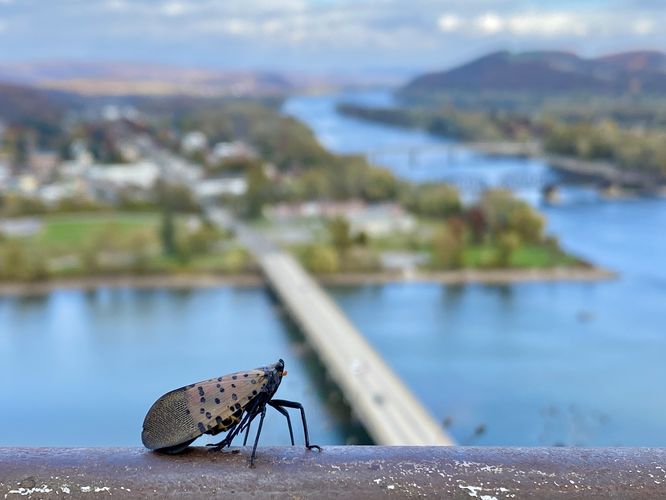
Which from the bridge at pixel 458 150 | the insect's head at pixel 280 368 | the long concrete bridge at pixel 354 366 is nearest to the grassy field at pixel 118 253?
the long concrete bridge at pixel 354 366

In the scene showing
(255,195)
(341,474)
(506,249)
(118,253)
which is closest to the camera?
(341,474)

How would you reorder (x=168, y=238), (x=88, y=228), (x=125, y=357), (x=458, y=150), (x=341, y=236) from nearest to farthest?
(x=125, y=357), (x=341, y=236), (x=168, y=238), (x=88, y=228), (x=458, y=150)

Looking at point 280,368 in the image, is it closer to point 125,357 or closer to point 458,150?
point 125,357

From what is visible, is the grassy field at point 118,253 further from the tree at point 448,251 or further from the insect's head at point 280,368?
the insect's head at point 280,368

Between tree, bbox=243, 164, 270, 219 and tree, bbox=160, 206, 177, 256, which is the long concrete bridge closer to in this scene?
tree, bbox=160, 206, 177, 256

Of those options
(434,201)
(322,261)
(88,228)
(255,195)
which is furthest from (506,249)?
(88,228)

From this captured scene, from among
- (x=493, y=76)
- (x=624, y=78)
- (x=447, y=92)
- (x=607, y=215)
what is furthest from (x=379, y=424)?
(x=447, y=92)

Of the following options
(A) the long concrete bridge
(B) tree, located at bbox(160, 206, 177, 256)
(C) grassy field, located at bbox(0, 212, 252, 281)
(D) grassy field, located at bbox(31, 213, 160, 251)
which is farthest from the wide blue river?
(D) grassy field, located at bbox(31, 213, 160, 251)

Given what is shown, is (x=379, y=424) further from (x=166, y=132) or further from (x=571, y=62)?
(x=166, y=132)
